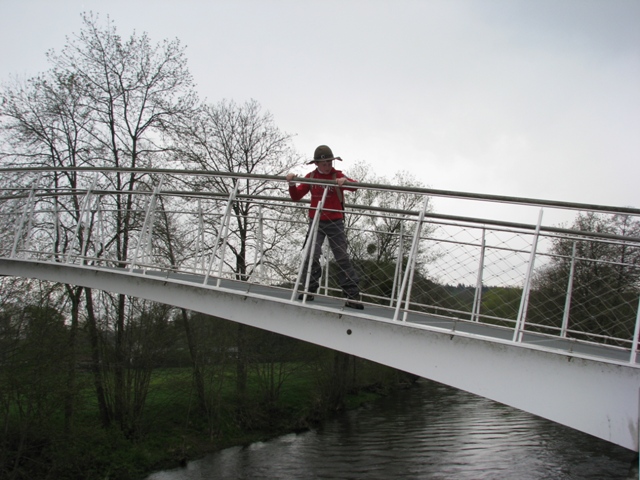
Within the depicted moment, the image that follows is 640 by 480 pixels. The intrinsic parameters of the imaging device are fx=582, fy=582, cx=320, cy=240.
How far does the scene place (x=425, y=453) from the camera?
54.0 ft

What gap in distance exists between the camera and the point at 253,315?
20.2 feet

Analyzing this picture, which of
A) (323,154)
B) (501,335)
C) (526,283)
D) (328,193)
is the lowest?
(501,335)

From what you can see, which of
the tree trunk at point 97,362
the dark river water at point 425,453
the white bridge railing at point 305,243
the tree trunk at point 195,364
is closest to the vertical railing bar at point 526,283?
the white bridge railing at point 305,243

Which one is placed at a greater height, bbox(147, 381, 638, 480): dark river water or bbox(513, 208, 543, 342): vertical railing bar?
bbox(513, 208, 543, 342): vertical railing bar

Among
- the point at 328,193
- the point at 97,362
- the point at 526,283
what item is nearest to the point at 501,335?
the point at 526,283

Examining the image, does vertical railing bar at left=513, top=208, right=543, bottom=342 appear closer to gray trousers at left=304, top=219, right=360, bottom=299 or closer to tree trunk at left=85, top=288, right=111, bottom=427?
gray trousers at left=304, top=219, right=360, bottom=299

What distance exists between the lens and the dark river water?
47.9ft

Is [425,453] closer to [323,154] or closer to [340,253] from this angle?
[340,253]

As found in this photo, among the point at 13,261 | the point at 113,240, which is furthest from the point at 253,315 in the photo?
the point at 113,240

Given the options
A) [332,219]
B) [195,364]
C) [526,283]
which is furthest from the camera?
[195,364]

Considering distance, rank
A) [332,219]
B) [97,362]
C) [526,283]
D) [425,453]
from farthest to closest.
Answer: [97,362], [425,453], [332,219], [526,283]

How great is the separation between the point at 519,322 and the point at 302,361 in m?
19.1

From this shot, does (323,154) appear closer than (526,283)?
No

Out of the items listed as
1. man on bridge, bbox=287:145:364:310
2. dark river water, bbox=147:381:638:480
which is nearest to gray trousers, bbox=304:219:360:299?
man on bridge, bbox=287:145:364:310
